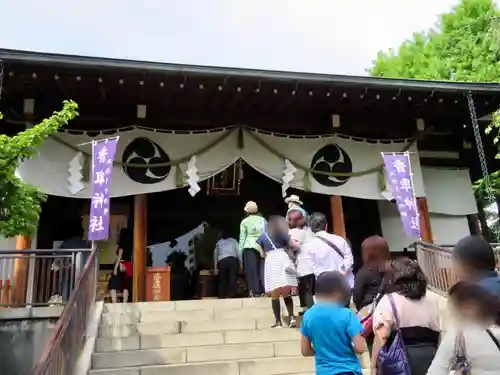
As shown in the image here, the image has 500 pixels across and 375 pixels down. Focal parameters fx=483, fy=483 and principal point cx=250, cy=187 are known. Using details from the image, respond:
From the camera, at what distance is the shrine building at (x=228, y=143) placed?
9.27 meters

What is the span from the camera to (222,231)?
12.0 metres

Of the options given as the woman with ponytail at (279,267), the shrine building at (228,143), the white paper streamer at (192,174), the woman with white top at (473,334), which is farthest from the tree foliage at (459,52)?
the woman with white top at (473,334)

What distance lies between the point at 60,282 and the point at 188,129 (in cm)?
470

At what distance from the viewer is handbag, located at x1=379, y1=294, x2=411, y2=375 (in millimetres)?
3176

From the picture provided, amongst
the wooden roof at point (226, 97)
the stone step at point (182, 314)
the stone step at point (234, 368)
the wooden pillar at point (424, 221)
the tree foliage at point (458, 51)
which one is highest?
the tree foliage at point (458, 51)

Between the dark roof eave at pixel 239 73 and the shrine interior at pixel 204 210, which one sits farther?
the shrine interior at pixel 204 210

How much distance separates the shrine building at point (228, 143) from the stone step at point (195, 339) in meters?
3.12

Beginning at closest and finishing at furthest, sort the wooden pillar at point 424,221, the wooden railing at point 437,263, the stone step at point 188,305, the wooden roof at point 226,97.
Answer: the stone step at point 188,305
the wooden railing at point 437,263
the wooden roof at point 226,97
the wooden pillar at point 424,221

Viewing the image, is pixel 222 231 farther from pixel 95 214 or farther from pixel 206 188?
pixel 95 214

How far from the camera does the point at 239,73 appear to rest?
9.20 meters

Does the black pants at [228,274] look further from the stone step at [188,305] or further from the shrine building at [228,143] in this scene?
the shrine building at [228,143]

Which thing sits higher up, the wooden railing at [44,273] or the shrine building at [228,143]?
the shrine building at [228,143]

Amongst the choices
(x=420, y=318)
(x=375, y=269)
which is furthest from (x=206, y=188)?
(x=420, y=318)

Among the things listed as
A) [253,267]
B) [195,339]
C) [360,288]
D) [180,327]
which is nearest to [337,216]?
[253,267]
